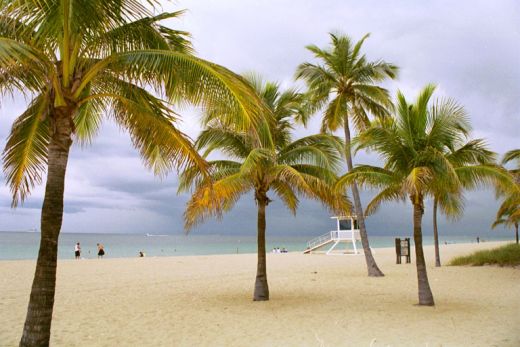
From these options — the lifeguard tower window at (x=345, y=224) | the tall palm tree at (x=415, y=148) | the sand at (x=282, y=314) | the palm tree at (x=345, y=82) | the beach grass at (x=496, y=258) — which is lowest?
the sand at (x=282, y=314)

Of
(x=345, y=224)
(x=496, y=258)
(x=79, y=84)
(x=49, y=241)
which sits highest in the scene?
(x=79, y=84)

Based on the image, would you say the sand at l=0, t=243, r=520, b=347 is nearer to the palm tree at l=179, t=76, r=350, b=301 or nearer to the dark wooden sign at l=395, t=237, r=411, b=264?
the palm tree at l=179, t=76, r=350, b=301

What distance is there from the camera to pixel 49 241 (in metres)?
5.94

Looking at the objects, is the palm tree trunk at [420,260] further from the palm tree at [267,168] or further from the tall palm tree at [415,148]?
the palm tree at [267,168]

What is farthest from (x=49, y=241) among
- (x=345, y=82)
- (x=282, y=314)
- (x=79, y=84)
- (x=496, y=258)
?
(x=496, y=258)

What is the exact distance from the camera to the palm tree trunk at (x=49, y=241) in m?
5.88

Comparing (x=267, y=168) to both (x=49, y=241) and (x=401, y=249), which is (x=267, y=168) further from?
(x=401, y=249)

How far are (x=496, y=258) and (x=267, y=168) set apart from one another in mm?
16349

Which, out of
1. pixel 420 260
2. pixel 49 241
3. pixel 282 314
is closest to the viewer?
pixel 49 241

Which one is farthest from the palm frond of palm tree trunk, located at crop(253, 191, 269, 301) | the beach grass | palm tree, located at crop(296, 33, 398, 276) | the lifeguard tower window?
the lifeguard tower window

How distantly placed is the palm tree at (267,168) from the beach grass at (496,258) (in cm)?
1395

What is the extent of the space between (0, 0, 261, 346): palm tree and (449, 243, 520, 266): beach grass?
20.0 metres

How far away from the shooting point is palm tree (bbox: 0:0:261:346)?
590cm

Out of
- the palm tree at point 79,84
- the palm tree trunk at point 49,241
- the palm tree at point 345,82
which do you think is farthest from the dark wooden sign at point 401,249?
the palm tree trunk at point 49,241
